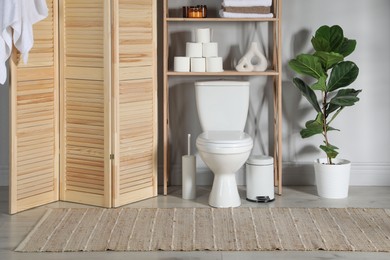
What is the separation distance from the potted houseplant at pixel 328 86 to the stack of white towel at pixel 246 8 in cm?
38

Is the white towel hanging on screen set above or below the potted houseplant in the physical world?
above

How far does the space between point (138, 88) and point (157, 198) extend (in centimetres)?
76

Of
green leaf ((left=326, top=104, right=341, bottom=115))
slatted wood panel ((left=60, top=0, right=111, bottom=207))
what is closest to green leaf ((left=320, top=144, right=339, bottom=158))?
green leaf ((left=326, top=104, right=341, bottom=115))

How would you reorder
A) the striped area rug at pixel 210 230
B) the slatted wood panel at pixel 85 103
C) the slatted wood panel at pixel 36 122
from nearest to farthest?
the striped area rug at pixel 210 230 < the slatted wood panel at pixel 36 122 < the slatted wood panel at pixel 85 103

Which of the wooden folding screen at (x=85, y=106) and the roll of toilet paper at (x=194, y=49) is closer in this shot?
the wooden folding screen at (x=85, y=106)

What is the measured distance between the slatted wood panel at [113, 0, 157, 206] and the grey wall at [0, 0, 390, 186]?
411 mm

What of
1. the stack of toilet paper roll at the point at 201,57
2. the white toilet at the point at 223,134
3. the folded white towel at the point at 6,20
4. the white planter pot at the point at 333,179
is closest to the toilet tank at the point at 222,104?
the white toilet at the point at 223,134

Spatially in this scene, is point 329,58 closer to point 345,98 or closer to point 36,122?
point 345,98

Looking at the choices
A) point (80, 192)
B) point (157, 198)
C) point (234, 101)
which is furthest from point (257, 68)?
point (80, 192)

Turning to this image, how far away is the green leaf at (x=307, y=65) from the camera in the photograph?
466cm

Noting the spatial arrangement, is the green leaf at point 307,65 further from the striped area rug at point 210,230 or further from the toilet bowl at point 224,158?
the striped area rug at point 210,230

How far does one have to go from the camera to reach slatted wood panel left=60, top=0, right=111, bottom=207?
4.47 meters

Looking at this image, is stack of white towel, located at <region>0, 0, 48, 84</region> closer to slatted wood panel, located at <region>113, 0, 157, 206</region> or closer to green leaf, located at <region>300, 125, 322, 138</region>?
slatted wood panel, located at <region>113, 0, 157, 206</region>

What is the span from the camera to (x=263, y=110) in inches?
203
